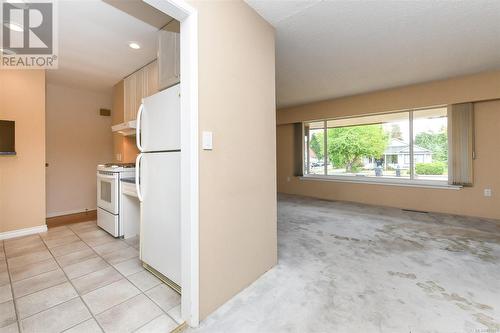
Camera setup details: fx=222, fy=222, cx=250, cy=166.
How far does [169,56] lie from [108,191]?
2.14m

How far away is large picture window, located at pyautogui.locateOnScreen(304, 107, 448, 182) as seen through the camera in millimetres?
4520

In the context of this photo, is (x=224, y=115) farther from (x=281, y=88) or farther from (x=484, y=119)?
(x=484, y=119)

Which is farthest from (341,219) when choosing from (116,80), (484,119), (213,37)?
(116,80)

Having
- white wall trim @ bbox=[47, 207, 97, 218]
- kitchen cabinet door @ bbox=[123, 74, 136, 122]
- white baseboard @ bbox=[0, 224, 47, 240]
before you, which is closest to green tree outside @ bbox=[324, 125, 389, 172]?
kitchen cabinet door @ bbox=[123, 74, 136, 122]

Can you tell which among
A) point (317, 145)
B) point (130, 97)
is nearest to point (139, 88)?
point (130, 97)

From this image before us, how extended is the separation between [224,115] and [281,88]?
129 inches

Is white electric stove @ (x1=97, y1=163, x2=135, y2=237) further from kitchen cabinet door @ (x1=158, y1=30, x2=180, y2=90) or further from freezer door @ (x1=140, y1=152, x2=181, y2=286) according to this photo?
kitchen cabinet door @ (x1=158, y1=30, x2=180, y2=90)

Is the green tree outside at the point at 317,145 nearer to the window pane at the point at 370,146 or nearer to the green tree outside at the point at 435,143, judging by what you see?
the window pane at the point at 370,146

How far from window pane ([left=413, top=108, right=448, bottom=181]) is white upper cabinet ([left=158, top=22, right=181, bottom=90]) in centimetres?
495

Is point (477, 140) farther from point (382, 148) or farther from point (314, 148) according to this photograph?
point (314, 148)

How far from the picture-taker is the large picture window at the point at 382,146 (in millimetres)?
4520

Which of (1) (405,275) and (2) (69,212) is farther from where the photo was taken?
A: (2) (69,212)

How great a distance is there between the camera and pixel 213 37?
1570 mm

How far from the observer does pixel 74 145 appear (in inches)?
179
